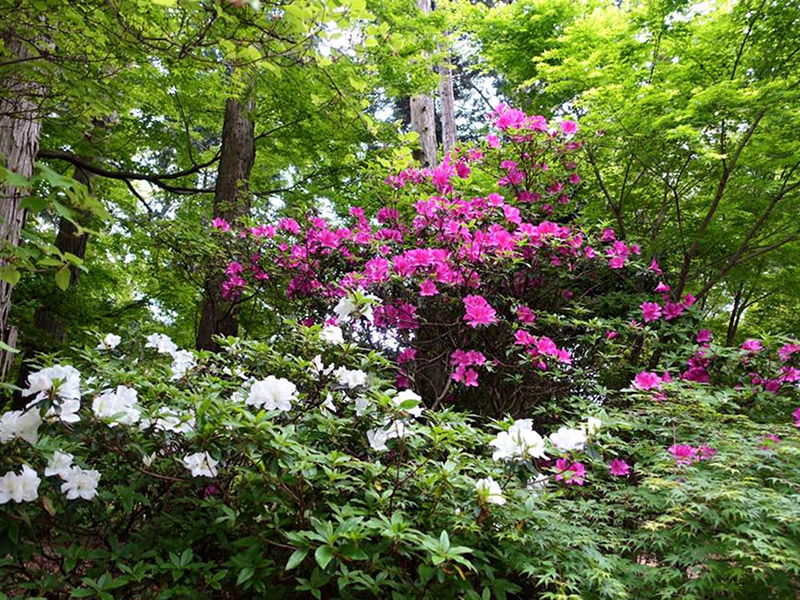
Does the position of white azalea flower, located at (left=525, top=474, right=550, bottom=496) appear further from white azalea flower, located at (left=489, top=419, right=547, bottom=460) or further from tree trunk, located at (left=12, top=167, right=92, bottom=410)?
tree trunk, located at (left=12, top=167, right=92, bottom=410)

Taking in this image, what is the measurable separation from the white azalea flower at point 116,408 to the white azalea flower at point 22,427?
14 cm

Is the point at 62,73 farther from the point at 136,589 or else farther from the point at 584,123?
the point at 584,123

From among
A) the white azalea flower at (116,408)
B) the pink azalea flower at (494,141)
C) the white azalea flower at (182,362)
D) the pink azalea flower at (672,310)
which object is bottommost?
the white azalea flower at (116,408)

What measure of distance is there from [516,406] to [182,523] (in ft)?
6.67

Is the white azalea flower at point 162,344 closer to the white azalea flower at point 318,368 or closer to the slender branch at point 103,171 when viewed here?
the white azalea flower at point 318,368

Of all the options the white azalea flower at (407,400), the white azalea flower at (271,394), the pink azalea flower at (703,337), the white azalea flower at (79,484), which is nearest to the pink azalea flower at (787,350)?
the pink azalea flower at (703,337)

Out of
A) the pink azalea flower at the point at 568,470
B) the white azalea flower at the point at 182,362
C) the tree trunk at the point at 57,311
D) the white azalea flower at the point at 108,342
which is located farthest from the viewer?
the tree trunk at the point at 57,311

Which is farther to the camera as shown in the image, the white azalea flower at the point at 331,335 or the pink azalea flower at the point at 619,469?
the pink azalea flower at the point at 619,469

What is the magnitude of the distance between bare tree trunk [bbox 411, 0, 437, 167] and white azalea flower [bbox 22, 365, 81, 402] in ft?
16.4

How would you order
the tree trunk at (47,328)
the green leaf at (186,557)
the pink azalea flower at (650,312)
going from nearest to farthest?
the green leaf at (186,557) < the pink azalea flower at (650,312) < the tree trunk at (47,328)

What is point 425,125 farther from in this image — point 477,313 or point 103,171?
point 477,313

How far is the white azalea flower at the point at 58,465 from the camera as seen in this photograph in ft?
4.34

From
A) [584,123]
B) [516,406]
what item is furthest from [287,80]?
[516,406]

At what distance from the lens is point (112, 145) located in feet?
15.6
